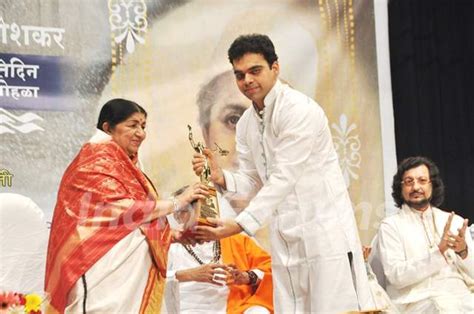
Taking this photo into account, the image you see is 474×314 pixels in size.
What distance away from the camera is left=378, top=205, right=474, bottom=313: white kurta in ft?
13.9

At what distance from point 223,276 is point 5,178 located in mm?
1425

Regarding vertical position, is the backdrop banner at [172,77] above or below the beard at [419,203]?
above

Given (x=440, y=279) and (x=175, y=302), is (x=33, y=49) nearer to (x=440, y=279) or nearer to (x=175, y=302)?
(x=175, y=302)

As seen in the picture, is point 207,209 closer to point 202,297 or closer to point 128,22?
point 202,297

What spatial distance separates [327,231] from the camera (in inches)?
127

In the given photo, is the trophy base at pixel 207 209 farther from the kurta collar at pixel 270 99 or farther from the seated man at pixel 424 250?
the seated man at pixel 424 250

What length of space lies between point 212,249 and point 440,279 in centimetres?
130

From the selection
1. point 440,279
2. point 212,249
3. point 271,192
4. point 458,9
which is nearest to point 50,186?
point 212,249

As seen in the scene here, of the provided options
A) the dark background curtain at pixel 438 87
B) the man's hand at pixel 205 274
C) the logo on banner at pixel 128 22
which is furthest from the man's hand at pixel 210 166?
the dark background curtain at pixel 438 87

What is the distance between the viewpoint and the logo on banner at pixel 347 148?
5.35 m

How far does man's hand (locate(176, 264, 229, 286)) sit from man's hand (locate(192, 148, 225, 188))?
748 millimetres

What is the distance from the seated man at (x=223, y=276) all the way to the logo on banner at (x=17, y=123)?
3.69 feet

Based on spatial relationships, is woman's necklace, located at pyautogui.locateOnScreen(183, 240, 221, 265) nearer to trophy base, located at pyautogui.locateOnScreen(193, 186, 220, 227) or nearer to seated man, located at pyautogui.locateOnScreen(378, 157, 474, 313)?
seated man, located at pyautogui.locateOnScreen(378, 157, 474, 313)

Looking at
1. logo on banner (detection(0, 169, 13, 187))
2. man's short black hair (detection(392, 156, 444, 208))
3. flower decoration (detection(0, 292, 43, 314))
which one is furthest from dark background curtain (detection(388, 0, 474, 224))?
flower decoration (detection(0, 292, 43, 314))
